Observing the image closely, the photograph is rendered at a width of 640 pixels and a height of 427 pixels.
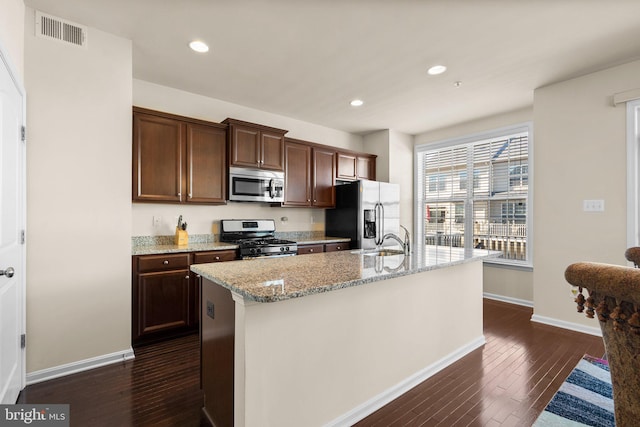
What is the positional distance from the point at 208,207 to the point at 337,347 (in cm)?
273

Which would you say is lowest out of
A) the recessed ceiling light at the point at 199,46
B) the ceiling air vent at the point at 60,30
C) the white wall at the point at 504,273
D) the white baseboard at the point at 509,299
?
the white baseboard at the point at 509,299

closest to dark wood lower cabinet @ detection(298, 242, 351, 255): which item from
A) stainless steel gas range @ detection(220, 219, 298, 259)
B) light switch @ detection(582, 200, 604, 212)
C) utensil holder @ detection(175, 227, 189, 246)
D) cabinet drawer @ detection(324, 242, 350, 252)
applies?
cabinet drawer @ detection(324, 242, 350, 252)

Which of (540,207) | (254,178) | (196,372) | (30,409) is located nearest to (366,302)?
(196,372)

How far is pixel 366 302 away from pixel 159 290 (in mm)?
2091

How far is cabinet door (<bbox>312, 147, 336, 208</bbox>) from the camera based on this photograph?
460cm

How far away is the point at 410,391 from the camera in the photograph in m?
2.10

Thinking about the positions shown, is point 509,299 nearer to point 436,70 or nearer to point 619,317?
point 436,70

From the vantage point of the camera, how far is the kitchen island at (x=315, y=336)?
142 centimetres

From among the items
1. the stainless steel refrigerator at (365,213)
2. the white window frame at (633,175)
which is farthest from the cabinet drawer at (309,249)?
the white window frame at (633,175)

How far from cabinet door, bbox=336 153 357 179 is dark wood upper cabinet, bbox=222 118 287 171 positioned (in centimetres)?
109

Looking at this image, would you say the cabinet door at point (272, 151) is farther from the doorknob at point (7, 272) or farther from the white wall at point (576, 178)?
the white wall at point (576, 178)

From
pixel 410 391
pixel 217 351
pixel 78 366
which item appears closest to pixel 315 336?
pixel 217 351

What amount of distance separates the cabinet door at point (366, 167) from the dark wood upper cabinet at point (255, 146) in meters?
1.56

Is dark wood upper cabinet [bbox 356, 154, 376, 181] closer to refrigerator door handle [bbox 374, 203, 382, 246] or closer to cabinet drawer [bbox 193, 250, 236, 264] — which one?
refrigerator door handle [bbox 374, 203, 382, 246]
